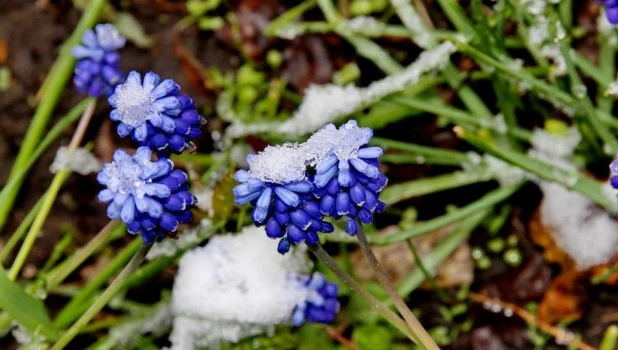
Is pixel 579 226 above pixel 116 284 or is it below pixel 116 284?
below

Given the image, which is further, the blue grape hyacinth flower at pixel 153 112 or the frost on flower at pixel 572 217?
the frost on flower at pixel 572 217

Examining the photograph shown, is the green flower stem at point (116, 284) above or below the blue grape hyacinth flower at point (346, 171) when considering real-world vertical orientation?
above

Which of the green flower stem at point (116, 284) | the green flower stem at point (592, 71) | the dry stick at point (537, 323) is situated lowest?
the dry stick at point (537, 323)

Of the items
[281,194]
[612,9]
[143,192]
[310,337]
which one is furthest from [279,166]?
[310,337]

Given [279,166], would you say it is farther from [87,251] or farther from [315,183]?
[87,251]

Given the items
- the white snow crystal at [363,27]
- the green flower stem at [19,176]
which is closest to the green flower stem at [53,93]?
the green flower stem at [19,176]

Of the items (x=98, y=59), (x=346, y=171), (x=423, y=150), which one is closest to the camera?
(x=346, y=171)

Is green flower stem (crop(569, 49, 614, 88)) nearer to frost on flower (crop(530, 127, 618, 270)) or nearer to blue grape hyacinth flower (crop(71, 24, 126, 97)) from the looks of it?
frost on flower (crop(530, 127, 618, 270))

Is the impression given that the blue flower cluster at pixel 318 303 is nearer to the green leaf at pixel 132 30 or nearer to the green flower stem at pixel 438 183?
the green flower stem at pixel 438 183
